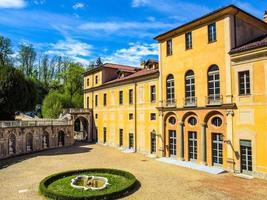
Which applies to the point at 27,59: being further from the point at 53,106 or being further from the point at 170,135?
the point at 170,135

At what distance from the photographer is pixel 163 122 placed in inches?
1080

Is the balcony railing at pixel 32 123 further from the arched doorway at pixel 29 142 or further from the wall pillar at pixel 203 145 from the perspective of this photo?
the wall pillar at pixel 203 145

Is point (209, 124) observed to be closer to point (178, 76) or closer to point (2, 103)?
point (178, 76)

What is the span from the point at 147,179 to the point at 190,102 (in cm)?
895

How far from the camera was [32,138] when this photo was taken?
109 ft

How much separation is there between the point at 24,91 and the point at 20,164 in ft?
47.6

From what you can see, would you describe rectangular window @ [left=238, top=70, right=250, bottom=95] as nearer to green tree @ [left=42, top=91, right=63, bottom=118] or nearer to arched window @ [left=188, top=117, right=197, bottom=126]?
arched window @ [left=188, top=117, right=197, bottom=126]

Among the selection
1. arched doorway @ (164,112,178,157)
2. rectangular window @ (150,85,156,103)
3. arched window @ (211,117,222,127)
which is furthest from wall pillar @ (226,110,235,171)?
rectangular window @ (150,85,156,103)

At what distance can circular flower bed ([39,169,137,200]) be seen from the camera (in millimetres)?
14414

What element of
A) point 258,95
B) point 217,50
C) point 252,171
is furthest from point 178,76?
point 252,171

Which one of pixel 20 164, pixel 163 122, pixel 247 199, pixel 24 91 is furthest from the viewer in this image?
pixel 24 91

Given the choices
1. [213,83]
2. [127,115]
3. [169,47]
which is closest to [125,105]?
[127,115]

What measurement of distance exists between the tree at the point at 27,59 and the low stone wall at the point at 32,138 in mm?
35352

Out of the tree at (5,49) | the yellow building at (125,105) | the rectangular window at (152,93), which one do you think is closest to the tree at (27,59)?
the tree at (5,49)
